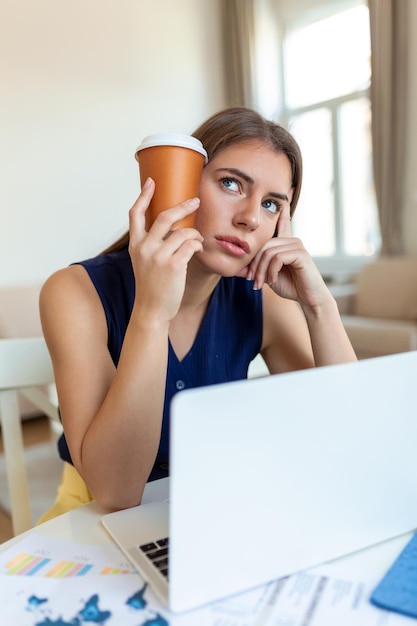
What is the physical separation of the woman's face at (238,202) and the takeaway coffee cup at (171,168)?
14 centimetres

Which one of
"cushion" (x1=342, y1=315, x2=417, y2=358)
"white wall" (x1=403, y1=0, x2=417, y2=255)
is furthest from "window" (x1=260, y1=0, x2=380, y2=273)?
"cushion" (x1=342, y1=315, x2=417, y2=358)

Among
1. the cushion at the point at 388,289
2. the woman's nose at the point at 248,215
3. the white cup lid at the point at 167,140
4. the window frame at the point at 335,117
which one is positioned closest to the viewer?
the white cup lid at the point at 167,140

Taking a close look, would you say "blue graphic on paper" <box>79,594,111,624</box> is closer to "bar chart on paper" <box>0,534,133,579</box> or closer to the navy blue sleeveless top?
"bar chart on paper" <box>0,534,133,579</box>

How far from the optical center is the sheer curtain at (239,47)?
5.23 metres

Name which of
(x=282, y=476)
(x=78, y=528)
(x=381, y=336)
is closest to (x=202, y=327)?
(x=78, y=528)

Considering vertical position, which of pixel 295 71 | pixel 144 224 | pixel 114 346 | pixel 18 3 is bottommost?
pixel 114 346

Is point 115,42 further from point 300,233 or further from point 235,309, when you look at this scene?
point 235,309

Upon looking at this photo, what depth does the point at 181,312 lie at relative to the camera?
3.66 ft

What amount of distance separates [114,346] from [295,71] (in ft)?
16.5

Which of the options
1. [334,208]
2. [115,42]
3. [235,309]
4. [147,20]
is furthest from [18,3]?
[235,309]

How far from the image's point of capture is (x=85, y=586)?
1.75ft

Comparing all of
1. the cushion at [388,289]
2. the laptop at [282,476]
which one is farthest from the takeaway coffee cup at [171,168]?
the cushion at [388,289]

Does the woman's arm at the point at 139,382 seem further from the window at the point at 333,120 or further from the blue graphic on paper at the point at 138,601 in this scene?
the window at the point at 333,120

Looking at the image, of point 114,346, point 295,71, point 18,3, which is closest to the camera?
point 114,346
